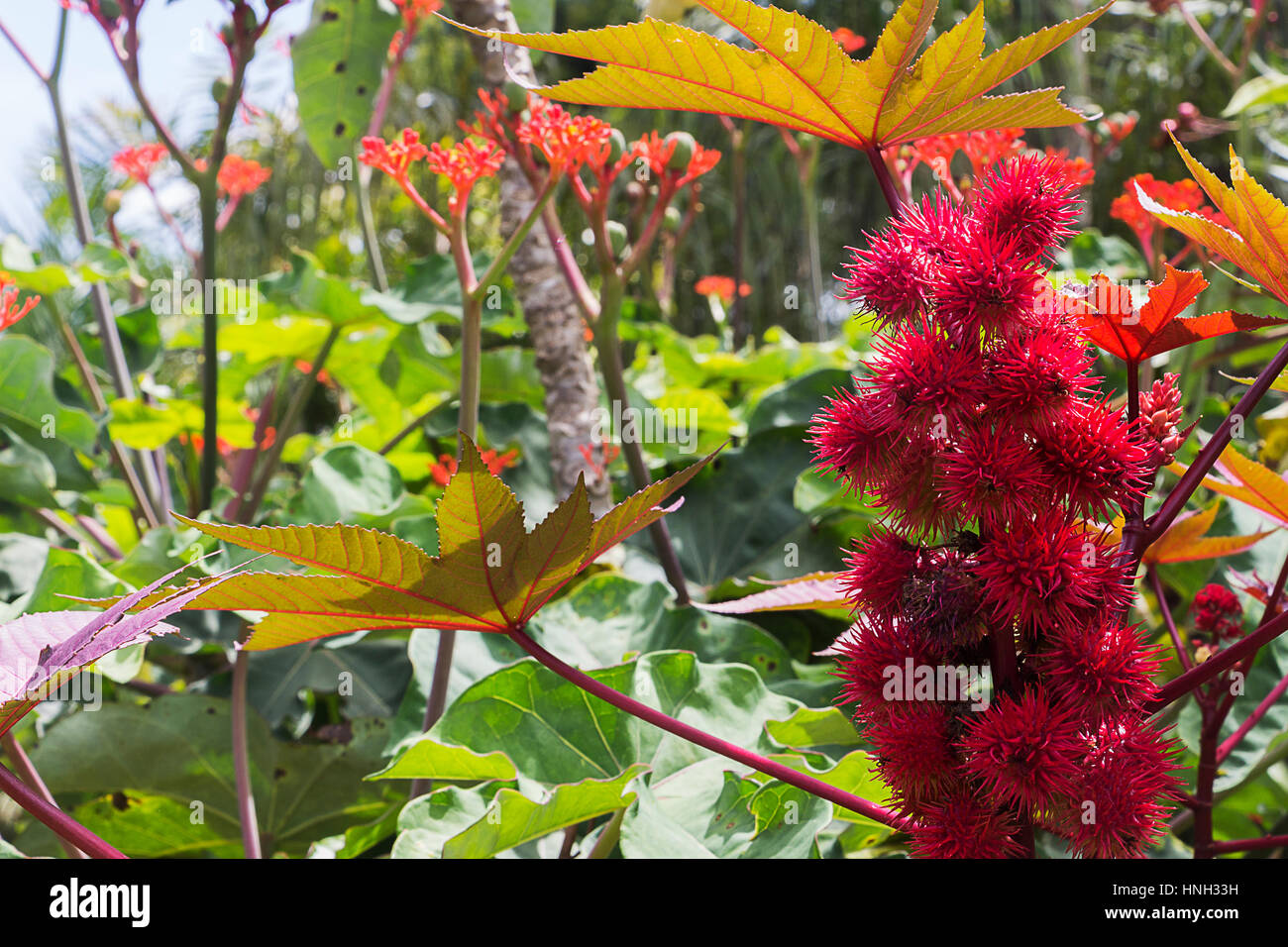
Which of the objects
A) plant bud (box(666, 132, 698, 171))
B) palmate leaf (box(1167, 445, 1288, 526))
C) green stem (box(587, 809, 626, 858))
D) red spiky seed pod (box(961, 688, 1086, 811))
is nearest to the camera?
red spiky seed pod (box(961, 688, 1086, 811))

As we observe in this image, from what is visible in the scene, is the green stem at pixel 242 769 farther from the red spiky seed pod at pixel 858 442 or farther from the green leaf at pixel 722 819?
the red spiky seed pod at pixel 858 442

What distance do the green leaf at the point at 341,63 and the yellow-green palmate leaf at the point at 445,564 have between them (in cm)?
112

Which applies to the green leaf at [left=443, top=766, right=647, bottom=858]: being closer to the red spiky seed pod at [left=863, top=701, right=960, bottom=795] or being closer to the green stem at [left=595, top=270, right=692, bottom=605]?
the red spiky seed pod at [left=863, top=701, right=960, bottom=795]

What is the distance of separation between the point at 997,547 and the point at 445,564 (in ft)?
0.91

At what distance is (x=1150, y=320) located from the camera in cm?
51

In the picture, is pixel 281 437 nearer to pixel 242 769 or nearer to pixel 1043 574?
pixel 242 769

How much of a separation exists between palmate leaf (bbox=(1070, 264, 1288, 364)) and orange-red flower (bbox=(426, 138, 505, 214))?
1.57 ft

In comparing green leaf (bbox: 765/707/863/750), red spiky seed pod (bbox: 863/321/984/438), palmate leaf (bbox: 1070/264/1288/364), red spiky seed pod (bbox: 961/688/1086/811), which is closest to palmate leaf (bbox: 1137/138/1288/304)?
palmate leaf (bbox: 1070/264/1288/364)

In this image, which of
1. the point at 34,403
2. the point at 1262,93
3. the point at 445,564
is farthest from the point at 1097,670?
the point at 34,403

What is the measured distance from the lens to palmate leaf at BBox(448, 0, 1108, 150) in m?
0.48

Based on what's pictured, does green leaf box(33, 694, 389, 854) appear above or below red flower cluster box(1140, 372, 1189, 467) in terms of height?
below

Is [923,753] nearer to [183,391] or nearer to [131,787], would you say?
[131,787]

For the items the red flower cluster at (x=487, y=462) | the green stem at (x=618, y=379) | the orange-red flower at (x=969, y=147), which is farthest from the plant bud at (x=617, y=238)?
the orange-red flower at (x=969, y=147)

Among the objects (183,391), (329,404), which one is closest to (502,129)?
(183,391)
